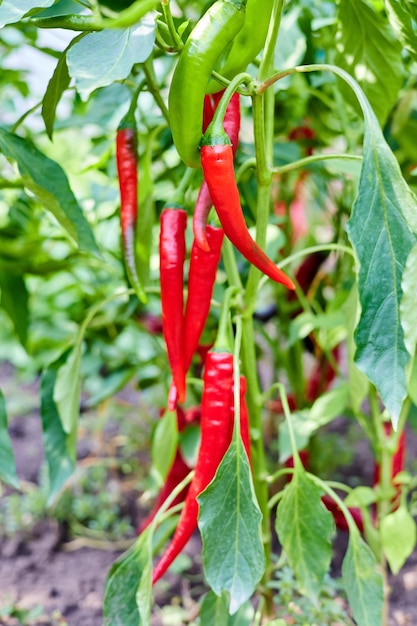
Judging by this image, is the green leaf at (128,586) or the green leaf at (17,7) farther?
the green leaf at (128,586)

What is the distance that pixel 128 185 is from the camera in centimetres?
80

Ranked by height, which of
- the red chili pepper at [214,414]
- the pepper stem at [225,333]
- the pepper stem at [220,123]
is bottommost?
the red chili pepper at [214,414]

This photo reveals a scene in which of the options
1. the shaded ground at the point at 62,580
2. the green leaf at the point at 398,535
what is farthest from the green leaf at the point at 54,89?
the shaded ground at the point at 62,580

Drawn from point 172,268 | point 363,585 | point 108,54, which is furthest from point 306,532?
point 108,54

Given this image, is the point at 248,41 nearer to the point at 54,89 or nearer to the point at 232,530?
the point at 54,89

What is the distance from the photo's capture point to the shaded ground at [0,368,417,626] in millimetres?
1157

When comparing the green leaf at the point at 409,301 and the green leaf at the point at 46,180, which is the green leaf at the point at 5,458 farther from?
the green leaf at the point at 409,301

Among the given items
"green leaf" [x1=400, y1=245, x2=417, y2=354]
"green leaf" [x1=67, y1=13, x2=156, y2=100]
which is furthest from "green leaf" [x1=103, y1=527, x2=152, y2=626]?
"green leaf" [x1=67, y1=13, x2=156, y2=100]

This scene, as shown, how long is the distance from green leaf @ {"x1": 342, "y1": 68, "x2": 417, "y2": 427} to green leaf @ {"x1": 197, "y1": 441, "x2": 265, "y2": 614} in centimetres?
19

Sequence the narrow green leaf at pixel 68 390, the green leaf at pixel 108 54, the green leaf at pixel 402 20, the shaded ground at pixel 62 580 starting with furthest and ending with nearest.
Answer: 1. the shaded ground at pixel 62 580
2. the narrow green leaf at pixel 68 390
3. the green leaf at pixel 402 20
4. the green leaf at pixel 108 54

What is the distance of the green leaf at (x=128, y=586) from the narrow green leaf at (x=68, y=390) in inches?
7.2

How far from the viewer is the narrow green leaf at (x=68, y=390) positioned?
90 cm

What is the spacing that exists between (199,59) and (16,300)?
28.3 inches

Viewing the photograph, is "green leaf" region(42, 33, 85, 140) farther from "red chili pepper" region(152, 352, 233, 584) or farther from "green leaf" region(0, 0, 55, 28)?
"red chili pepper" region(152, 352, 233, 584)
